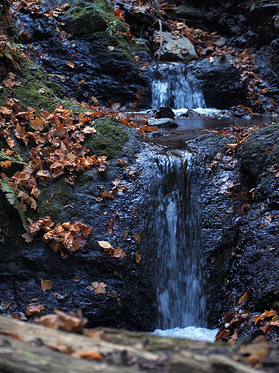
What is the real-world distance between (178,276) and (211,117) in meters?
5.63

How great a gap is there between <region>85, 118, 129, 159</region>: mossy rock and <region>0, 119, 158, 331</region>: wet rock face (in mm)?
625

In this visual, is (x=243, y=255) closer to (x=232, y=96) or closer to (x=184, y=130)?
(x=184, y=130)

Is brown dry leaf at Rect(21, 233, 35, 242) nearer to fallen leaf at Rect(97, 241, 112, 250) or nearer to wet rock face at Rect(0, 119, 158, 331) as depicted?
wet rock face at Rect(0, 119, 158, 331)

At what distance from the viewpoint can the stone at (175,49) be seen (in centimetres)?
1120

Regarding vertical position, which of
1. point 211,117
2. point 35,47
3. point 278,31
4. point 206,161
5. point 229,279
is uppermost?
point 278,31

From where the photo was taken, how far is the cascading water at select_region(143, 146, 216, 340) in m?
4.12

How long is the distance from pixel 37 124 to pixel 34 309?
2.48 meters

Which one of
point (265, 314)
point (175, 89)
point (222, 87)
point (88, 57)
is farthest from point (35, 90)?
point (222, 87)

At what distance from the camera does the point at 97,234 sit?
13.0 ft

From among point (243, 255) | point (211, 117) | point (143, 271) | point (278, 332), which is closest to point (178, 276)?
point (143, 271)

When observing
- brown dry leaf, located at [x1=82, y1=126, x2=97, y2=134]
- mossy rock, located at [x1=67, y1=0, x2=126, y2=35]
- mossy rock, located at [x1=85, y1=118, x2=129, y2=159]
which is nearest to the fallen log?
mossy rock, located at [x1=85, y1=118, x2=129, y2=159]

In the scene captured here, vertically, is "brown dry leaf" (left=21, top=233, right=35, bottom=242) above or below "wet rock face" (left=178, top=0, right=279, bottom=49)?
below

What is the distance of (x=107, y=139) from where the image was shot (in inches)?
193

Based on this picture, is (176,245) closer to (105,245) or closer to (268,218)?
(105,245)
